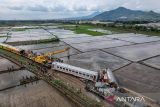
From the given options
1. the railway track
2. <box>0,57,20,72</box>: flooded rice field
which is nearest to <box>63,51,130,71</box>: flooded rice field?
A: the railway track

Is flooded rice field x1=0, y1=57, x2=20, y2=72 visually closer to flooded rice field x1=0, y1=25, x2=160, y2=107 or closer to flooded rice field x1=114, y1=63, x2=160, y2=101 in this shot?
flooded rice field x1=0, y1=25, x2=160, y2=107

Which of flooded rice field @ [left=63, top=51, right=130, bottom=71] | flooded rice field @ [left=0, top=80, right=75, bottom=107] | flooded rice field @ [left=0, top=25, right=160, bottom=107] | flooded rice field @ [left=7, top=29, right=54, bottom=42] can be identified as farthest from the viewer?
flooded rice field @ [left=7, top=29, right=54, bottom=42]

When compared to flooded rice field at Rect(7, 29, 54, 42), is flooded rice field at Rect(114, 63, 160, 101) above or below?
below

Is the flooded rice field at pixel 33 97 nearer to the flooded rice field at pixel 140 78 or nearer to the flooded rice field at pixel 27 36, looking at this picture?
the flooded rice field at pixel 140 78

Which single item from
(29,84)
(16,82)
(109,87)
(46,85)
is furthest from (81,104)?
(16,82)

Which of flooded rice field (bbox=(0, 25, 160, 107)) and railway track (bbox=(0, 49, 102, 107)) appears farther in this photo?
flooded rice field (bbox=(0, 25, 160, 107))

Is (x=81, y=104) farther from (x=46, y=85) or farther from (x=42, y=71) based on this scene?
(x=42, y=71)

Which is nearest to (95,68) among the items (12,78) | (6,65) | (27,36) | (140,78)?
(140,78)
